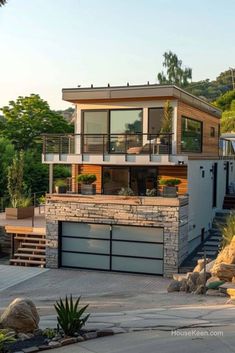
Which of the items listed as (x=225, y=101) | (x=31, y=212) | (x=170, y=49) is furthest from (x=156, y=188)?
(x=225, y=101)

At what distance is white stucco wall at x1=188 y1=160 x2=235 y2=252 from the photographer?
2052 cm

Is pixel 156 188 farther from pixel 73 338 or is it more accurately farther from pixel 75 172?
pixel 73 338

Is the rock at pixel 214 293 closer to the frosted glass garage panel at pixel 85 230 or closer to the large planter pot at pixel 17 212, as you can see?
the frosted glass garage panel at pixel 85 230

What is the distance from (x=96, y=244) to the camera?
760 inches

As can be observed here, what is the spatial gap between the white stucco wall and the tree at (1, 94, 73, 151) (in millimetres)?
21124

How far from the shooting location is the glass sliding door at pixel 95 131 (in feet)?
68.4

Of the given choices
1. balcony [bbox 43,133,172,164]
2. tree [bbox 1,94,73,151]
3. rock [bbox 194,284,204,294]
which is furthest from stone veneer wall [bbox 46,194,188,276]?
tree [bbox 1,94,73,151]

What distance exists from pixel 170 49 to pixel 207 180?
43.8m

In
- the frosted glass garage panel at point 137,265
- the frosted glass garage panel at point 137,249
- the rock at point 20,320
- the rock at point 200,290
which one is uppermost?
the rock at point 20,320

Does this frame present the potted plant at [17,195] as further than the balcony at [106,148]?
Yes

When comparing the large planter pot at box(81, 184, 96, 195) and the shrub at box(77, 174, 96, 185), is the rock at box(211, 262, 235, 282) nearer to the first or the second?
the large planter pot at box(81, 184, 96, 195)

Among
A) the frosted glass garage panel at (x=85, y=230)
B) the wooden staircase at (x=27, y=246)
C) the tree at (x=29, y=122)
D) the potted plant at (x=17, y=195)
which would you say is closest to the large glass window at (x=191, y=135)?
the frosted glass garage panel at (x=85, y=230)

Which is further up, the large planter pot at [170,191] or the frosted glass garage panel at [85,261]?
the large planter pot at [170,191]

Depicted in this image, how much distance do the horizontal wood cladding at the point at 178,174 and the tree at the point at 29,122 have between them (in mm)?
23446
